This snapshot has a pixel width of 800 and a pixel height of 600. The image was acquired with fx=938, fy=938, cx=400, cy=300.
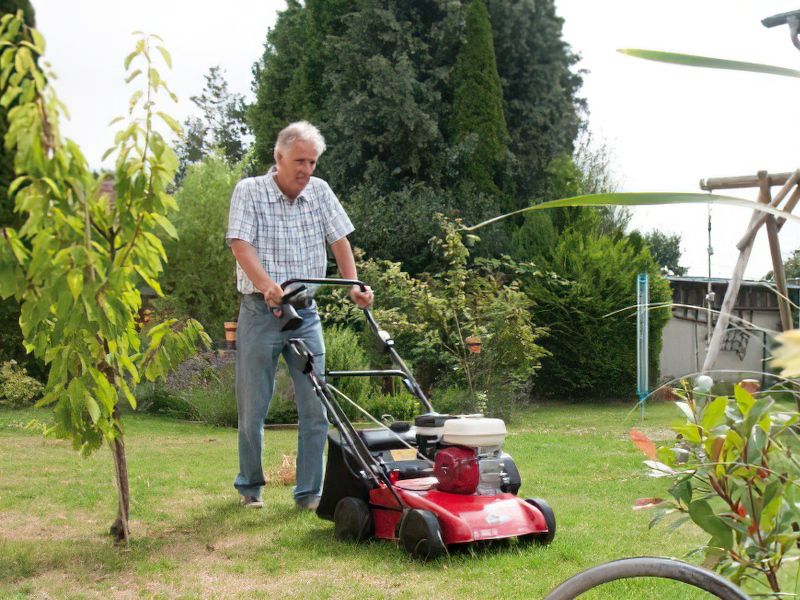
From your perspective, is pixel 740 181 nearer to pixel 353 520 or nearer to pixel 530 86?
pixel 353 520

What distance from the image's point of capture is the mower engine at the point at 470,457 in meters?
3.51

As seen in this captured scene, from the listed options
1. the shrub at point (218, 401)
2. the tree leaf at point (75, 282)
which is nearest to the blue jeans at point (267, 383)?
the tree leaf at point (75, 282)

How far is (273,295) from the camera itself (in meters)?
4.04

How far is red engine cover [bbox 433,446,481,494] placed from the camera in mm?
3520

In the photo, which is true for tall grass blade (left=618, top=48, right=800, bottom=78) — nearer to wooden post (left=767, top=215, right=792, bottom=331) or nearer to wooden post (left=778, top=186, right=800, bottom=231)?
wooden post (left=778, top=186, right=800, bottom=231)

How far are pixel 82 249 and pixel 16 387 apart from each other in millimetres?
7452

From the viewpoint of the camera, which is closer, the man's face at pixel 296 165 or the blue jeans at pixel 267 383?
the man's face at pixel 296 165

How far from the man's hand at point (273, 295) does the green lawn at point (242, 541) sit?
988 millimetres

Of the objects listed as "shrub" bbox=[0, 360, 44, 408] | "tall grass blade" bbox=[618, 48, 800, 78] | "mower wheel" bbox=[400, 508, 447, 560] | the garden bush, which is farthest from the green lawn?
the garden bush

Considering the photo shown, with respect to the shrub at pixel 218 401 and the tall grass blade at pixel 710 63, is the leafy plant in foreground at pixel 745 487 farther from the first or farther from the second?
the shrub at pixel 218 401

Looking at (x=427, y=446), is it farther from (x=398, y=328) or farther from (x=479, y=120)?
(x=479, y=120)

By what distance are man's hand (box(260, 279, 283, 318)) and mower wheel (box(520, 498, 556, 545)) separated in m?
1.34

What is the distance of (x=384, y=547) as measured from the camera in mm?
3764

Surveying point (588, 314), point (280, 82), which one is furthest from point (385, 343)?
point (280, 82)
